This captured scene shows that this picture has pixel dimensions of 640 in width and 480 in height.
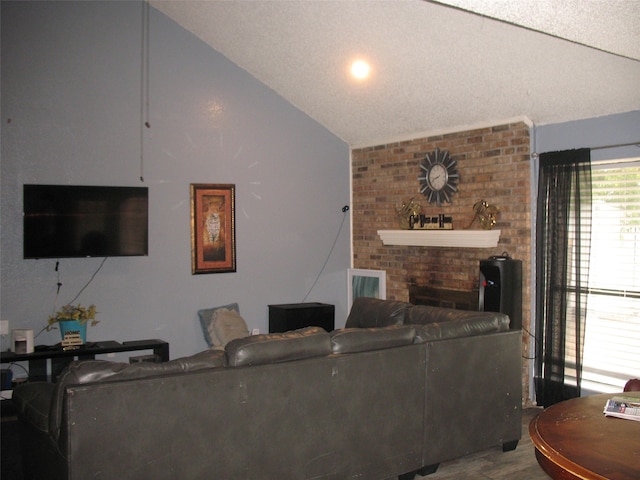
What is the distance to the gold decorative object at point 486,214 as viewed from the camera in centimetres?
580

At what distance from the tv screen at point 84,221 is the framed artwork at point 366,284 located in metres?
2.64

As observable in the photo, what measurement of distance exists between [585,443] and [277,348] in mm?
1651

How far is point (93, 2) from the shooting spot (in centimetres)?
599

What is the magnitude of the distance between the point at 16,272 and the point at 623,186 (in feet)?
17.6

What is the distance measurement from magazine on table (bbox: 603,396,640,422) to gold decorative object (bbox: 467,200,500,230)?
310 cm

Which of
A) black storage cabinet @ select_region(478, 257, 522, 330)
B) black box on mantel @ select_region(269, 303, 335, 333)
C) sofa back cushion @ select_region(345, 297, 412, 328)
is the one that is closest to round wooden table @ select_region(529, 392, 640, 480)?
sofa back cushion @ select_region(345, 297, 412, 328)

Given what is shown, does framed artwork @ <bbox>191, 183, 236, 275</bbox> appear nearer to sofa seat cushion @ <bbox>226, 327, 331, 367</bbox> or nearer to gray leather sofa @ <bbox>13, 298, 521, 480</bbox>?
gray leather sofa @ <bbox>13, 298, 521, 480</bbox>

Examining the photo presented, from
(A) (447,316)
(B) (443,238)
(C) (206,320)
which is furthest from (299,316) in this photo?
(A) (447,316)

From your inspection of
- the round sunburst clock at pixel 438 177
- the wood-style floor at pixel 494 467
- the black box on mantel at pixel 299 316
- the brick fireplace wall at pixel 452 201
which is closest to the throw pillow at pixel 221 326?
the black box on mantel at pixel 299 316

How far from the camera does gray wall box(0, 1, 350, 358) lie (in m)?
5.68

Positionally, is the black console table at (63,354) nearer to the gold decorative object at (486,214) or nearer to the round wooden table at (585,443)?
the gold decorative object at (486,214)

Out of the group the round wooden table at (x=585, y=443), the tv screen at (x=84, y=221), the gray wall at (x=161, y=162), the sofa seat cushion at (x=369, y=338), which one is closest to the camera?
the round wooden table at (x=585, y=443)

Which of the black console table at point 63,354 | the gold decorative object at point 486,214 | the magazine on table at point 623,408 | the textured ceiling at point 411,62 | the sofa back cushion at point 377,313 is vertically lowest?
the black console table at point 63,354

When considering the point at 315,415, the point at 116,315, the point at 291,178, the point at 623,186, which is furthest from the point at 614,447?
the point at 291,178
